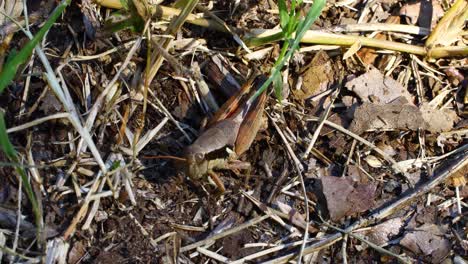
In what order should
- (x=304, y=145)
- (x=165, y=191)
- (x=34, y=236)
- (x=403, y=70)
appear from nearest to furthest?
(x=34, y=236), (x=165, y=191), (x=304, y=145), (x=403, y=70)

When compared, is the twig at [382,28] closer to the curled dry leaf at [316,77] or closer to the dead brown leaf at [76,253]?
the curled dry leaf at [316,77]

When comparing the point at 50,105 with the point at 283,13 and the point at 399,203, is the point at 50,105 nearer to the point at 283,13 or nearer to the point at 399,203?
the point at 283,13

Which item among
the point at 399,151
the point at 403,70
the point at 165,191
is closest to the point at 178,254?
Answer: the point at 165,191

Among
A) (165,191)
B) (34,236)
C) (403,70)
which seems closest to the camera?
(34,236)

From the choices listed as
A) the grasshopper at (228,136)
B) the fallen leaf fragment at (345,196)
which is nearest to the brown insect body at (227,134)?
the grasshopper at (228,136)

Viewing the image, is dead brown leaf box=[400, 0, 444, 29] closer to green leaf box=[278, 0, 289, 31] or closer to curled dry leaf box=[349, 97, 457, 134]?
curled dry leaf box=[349, 97, 457, 134]

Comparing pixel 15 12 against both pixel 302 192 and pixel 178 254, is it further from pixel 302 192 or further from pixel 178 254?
pixel 302 192

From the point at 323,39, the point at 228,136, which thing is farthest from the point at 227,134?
the point at 323,39
